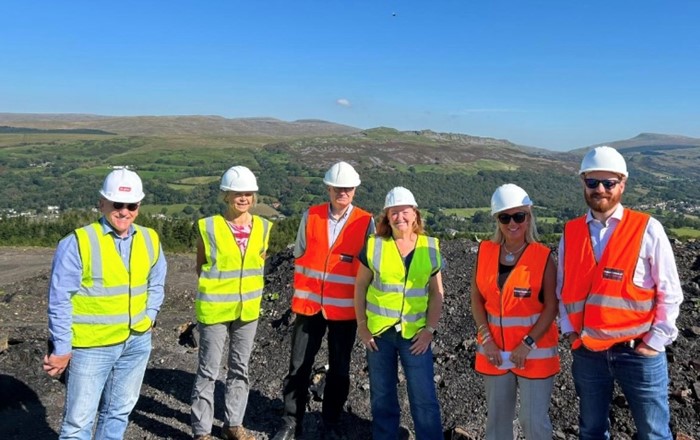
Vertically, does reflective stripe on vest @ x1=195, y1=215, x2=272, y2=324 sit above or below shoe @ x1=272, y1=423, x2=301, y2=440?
above

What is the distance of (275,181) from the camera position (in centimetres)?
9162

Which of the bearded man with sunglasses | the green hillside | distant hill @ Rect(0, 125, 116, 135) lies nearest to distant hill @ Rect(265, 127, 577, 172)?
the green hillside

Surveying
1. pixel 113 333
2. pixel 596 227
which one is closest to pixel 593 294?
pixel 596 227

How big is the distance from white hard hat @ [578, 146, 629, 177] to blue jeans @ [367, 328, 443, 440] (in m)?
1.93

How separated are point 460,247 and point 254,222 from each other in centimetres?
683

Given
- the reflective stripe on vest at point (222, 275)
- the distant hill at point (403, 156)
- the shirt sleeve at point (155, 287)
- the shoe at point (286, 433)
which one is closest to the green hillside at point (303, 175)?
the distant hill at point (403, 156)

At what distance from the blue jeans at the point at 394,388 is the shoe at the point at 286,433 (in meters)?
0.92

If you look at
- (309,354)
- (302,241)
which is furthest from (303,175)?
(309,354)

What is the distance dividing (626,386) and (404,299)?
1.66 metres

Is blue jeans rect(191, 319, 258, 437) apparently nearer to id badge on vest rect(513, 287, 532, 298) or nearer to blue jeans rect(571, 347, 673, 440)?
id badge on vest rect(513, 287, 532, 298)

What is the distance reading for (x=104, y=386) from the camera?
3.92m

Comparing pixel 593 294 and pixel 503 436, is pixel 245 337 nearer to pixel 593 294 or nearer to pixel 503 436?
pixel 503 436

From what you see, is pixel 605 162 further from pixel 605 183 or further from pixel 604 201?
pixel 604 201

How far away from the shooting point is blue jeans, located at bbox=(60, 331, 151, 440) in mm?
3662
